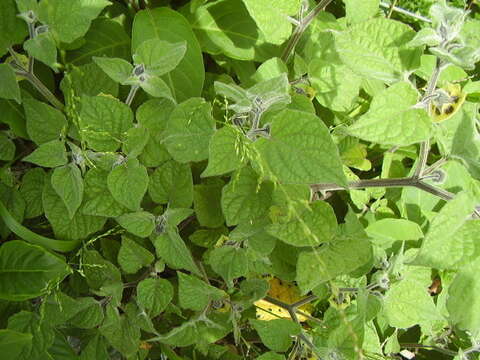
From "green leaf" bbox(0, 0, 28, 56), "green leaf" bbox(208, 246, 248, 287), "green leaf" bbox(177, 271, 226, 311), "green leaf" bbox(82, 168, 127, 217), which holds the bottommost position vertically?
"green leaf" bbox(177, 271, 226, 311)

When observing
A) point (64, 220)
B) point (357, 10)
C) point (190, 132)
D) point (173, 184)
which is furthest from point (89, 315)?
point (357, 10)

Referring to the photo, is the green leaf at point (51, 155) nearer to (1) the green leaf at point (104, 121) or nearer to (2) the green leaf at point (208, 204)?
(1) the green leaf at point (104, 121)

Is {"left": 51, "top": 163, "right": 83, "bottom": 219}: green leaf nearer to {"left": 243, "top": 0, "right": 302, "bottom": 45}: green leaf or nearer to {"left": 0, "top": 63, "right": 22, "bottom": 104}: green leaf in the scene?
{"left": 0, "top": 63, "right": 22, "bottom": 104}: green leaf

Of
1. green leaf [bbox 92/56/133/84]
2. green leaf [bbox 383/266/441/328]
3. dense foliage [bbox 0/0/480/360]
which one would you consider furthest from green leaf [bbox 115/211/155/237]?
green leaf [bbox 383/266/441/328]

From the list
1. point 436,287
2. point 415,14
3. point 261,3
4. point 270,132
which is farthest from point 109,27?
point 436,287

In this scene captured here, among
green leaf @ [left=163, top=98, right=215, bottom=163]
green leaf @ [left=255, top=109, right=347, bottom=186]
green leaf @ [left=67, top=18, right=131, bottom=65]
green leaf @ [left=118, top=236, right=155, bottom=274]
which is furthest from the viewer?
green leaf @ [left=67, top=18, right=131, bottom=65]

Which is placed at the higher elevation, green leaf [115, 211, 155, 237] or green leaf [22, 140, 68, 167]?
green leaf [22, 140, 68, 167]

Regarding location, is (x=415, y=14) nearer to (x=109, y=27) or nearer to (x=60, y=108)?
(x=109, y=27)

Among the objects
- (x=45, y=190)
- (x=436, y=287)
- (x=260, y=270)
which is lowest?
(x=436, y=287)

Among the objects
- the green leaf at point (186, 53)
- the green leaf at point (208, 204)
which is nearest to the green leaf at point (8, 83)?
the green leaf at point (186, 53)
